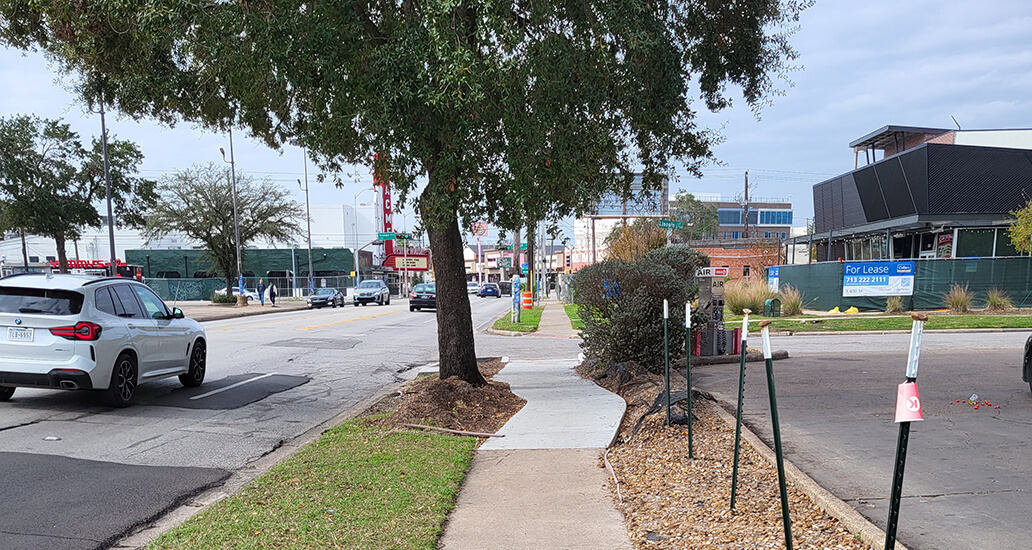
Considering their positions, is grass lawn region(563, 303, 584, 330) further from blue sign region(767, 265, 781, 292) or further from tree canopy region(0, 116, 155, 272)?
Result: tree canopy region(0, 116, 155, 272)

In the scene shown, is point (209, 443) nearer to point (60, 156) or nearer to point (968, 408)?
point (968, 408)

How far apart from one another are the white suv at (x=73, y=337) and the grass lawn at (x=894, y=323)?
16.1 meters

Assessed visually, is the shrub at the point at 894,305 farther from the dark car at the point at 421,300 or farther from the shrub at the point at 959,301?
the dark car at the point at 421,300

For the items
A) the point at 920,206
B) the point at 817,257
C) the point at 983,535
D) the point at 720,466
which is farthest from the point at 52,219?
the point at 817,257

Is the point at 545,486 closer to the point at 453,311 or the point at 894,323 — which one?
the point at 453,311

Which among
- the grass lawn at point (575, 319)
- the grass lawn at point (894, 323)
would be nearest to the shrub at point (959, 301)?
the grass lawn at point (894, 323)

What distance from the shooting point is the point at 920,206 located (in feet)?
104

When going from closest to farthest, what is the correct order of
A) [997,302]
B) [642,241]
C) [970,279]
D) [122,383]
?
[122,383] → [997,302] → [970,279] → [642,241]

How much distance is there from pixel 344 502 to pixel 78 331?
5.32 metres

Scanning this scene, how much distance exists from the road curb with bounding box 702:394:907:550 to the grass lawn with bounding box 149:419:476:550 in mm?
2623

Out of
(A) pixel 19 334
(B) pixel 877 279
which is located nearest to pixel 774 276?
(B) pixel 877 279

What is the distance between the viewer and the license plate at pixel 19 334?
27.6 ft

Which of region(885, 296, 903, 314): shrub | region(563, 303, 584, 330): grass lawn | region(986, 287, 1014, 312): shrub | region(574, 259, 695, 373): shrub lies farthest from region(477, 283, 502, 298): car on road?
region(574, 259, 695, 373): shrub

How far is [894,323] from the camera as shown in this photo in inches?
875
